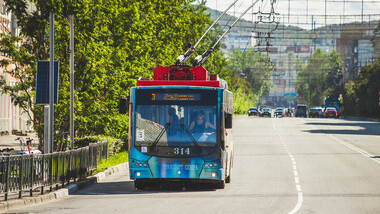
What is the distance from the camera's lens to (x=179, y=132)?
17.0m

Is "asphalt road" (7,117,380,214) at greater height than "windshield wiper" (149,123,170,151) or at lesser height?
lesser

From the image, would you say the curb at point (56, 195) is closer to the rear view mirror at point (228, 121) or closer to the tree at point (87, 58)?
the tree at point (87, 58)

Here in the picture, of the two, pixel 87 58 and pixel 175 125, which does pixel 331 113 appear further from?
pixel 175 125

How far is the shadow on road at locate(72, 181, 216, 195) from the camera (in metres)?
17.2

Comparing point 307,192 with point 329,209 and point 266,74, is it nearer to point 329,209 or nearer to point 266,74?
point 329,209

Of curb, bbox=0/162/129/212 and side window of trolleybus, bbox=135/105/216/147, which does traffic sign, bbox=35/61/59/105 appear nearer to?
curb, bbox=0/162/129/212

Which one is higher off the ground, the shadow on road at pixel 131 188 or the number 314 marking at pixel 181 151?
the number 314 marking at pixel 181 151

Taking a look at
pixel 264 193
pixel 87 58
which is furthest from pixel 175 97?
pixel 87 58

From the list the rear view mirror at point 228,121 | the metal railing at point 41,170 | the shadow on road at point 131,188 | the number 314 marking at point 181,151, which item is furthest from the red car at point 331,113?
the number 314 marking at point 181,151

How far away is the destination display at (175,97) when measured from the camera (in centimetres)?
1731

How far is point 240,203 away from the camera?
1423cm

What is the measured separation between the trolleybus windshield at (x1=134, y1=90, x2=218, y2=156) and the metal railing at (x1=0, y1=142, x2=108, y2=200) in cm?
204

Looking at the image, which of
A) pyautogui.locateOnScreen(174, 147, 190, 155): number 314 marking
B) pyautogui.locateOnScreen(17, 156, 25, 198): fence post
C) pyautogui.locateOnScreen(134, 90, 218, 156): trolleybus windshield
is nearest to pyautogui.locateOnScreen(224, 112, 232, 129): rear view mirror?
pyautogui.locateOnScreen(134, 90, 218, 156): trolleybus windshield

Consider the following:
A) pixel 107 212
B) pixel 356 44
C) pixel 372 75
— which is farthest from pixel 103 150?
pixel 356 44
